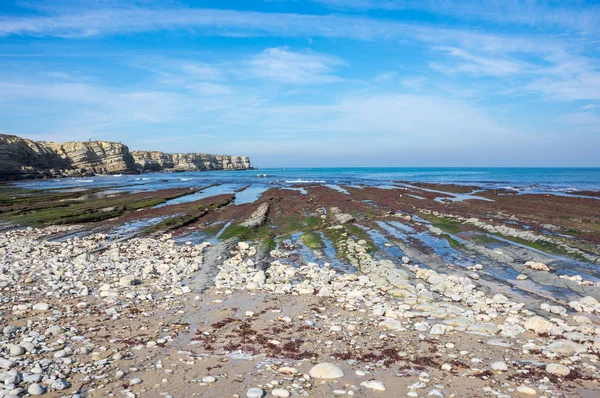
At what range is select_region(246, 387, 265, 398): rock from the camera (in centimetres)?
554

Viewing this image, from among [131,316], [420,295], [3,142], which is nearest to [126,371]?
[131,316]

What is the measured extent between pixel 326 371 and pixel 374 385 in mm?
801

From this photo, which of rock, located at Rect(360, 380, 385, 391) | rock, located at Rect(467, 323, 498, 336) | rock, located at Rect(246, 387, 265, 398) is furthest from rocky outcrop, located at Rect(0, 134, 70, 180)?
rock, located at Rect(467, 323, 498, 336)

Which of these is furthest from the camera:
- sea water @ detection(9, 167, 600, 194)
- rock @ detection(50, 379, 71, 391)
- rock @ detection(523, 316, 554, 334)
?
sea water @ detection(9, 167, 600, 194)

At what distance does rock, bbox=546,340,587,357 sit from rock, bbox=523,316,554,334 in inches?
25.7

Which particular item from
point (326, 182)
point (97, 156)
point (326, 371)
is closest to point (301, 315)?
point (326, 371)

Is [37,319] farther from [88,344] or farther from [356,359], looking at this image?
[356,359]

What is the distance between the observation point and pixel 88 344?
7.05 metres

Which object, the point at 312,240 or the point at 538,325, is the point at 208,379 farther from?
the point at 312,240

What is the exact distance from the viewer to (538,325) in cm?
796

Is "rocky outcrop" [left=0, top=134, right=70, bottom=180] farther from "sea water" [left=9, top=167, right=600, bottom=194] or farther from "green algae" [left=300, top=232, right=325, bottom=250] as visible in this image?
"green algae" [left=300, top=232, right=325, bottom=250]

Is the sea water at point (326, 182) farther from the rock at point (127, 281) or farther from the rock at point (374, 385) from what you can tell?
the rock at point (374, 385)

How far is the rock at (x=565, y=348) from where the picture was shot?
6961mm

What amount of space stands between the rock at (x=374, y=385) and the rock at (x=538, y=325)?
4203 millimetres
